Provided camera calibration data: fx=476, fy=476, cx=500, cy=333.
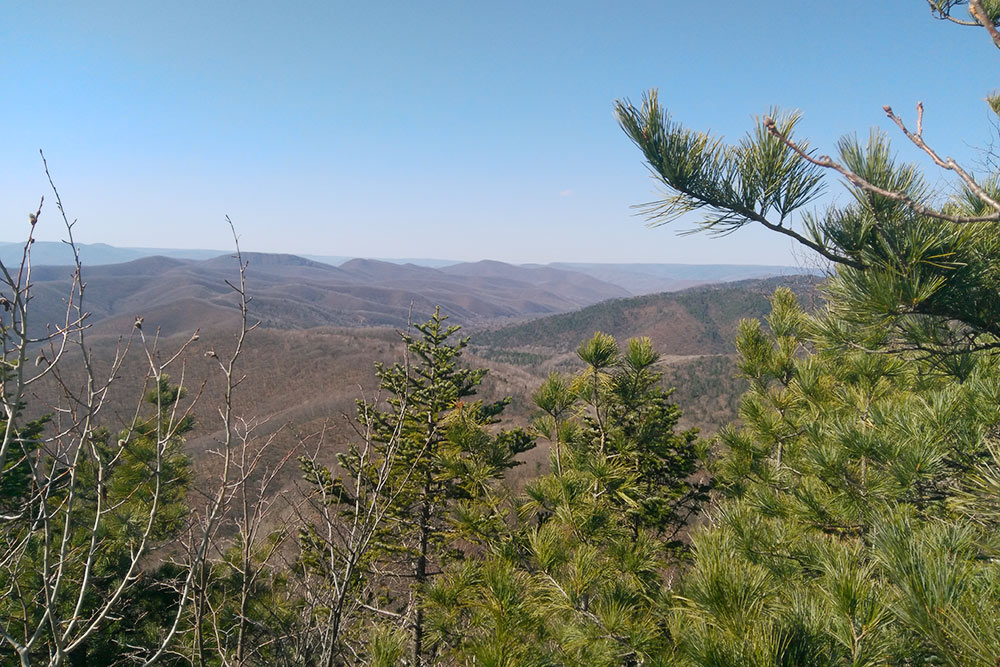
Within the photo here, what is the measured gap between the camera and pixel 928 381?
372 cm

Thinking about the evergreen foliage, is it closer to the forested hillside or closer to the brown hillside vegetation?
the forested hillside

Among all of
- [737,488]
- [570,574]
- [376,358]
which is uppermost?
[570,574]

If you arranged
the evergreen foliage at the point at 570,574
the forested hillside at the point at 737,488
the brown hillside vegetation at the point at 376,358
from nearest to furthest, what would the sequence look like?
the forested hillside at the point at 737,488 → the evergreen foliage at the point at 570,574 → the brown hillside vegetation at the point at 376,358

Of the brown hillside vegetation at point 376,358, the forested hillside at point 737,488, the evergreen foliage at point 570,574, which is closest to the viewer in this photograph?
the forested hillside at point 737,488

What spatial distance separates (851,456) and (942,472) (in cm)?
41

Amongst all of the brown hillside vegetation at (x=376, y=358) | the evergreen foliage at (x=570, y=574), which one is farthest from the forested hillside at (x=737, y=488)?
the brown hillside vegetation at (x=376, y=358)

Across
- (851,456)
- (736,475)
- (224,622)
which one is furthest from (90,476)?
(851,456)

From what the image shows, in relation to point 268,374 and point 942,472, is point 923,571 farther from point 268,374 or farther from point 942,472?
point 268,374

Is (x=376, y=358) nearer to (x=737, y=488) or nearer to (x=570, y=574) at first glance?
(x=737, y=488)

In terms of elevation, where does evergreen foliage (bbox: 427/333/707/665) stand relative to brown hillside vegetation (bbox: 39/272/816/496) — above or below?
above

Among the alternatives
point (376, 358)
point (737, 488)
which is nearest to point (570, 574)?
point (737, 488)

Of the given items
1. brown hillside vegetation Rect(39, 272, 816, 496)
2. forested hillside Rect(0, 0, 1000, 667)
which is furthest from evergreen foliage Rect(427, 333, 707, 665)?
brown hillside vegetation Rect(39, 272, 816, 496)

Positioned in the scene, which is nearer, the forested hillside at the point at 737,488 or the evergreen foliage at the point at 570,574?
the forested hillside at the point at 737,488

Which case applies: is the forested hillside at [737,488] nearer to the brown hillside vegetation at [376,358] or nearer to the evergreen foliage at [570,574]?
the evergreen foliage at [570,574]
